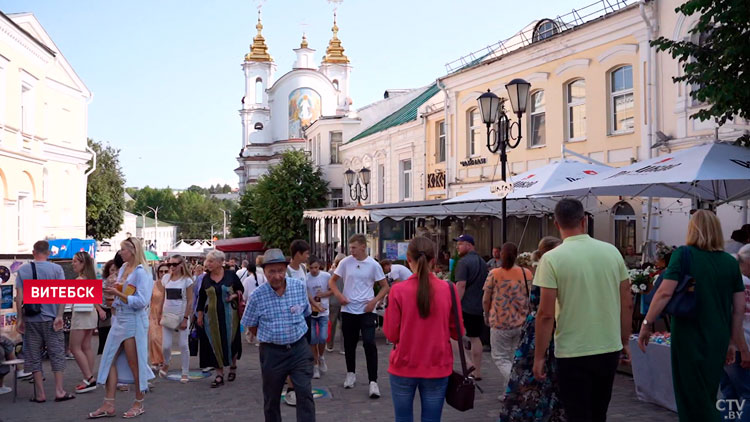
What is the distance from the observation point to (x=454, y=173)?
949 inches

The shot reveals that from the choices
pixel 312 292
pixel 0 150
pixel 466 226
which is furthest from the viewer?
pixel 466 226

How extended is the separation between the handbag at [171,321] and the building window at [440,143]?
54.4 feet

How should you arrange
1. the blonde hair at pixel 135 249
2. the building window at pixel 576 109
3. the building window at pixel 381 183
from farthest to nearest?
the building window at pixel 381 183 → the building window at pixel 576 109 → the blonde hair at pixel 135 249


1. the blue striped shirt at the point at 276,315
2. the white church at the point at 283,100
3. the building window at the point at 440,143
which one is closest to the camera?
the blue striped shirt at the point at 276,315

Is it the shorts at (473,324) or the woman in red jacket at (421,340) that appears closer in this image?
the woman in red jacket at (421,340)

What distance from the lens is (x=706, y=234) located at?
5.14m

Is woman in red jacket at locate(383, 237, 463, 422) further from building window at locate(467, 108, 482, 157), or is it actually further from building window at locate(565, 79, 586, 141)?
building window at locate(467, 108, 482, 157)

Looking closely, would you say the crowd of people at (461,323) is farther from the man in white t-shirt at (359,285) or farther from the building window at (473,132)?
the building window at (473,132)

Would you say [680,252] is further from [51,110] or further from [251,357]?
[51,110]

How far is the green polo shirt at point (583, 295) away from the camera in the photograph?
15.4 ft

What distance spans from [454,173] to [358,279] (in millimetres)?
15715

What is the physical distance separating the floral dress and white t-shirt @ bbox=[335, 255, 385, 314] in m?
3.45

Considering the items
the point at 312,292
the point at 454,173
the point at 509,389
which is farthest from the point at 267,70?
the point at 509,389
